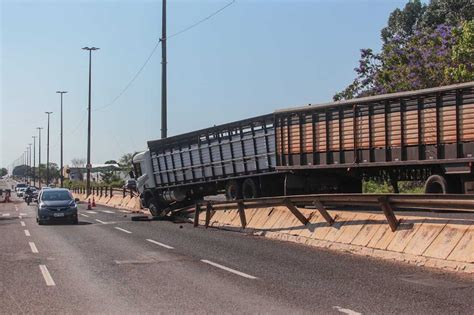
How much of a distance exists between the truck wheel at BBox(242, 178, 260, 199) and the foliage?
11.4m

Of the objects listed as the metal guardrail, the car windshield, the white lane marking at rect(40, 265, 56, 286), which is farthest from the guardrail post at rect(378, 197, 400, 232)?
the car windshield

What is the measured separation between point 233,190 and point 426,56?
46.5ft

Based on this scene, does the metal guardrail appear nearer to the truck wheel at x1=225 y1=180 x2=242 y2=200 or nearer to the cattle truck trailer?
the cattle truck trailer

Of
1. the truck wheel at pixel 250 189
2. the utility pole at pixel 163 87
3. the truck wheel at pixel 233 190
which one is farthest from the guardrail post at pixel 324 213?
the utility pole at pixel 163 87

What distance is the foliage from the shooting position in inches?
1041

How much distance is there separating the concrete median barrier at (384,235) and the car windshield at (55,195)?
11012 mm

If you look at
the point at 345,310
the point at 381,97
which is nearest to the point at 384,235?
the point at 345,310

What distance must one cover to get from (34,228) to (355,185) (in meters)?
11.8

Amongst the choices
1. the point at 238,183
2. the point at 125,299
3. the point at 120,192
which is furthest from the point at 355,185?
the point at 120,192

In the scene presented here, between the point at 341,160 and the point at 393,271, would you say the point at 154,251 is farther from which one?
the point at 341,160

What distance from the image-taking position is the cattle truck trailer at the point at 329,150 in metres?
15.3

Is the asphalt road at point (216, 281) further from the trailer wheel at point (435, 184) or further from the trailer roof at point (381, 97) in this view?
the trailer roof at point (381, 97)

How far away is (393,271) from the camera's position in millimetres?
9922

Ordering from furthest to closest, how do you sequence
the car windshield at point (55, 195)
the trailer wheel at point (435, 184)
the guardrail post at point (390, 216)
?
the car windshield at point (55, 195) < the trailer wheel at point (435, 184) < the guardrail post at point (390, 216)
